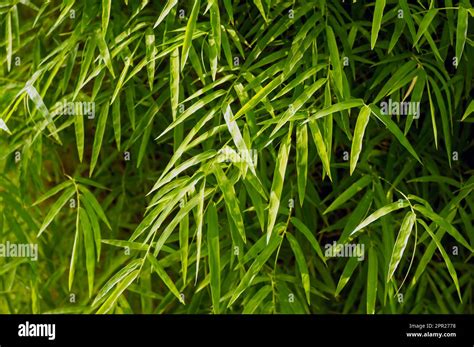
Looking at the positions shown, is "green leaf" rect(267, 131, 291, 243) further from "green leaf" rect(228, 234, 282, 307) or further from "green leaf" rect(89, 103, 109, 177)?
"green leaf" rect(89, 103, 109, 177)

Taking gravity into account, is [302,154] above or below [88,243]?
above

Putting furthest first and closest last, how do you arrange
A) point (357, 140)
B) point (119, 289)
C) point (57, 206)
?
point (57, 206) < point (119, 289) < point (357, 140)

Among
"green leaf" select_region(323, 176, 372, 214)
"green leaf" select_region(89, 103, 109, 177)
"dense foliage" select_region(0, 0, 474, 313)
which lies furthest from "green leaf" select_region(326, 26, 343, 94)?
"green leaf" select_region(89, 103, 109, 177)

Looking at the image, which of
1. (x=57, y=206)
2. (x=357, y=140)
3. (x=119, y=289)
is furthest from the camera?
(x=57, y=206)

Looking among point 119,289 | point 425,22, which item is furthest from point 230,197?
point 425,22

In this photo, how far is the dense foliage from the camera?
149 centimetres

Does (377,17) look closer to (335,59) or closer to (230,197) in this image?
(335,59)

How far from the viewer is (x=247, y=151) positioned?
1.44 meters

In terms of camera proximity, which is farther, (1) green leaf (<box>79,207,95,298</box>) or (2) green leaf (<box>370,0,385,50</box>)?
(1) green leaf (<box>79,207,95,298</box>)

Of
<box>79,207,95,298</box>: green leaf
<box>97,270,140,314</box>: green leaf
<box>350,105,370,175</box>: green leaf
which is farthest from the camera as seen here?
<box>79,207,95,298</box>: green leaf

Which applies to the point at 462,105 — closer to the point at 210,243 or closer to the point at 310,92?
the point at 310,92

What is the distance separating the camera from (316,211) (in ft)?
6.01
